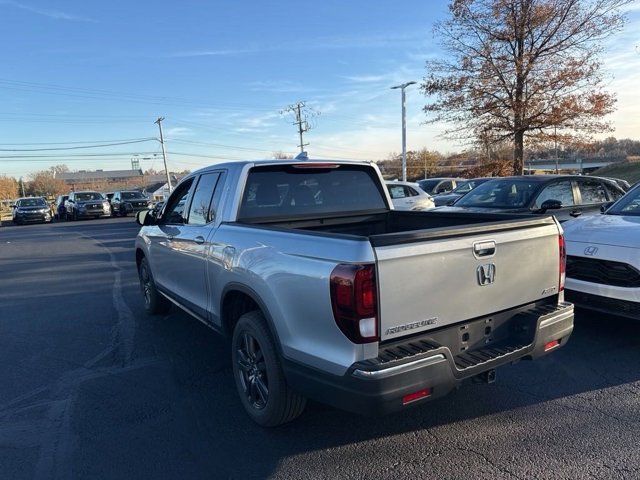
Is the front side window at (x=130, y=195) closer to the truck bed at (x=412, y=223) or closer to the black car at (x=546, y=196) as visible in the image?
the black car at (x=546, y=196)

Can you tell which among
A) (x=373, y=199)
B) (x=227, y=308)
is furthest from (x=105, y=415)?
(x=373, y=199)

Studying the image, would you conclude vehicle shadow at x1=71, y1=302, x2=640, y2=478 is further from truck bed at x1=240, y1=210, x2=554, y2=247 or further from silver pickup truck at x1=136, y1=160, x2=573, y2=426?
truck bed at x1=240, y1=210, x2=554, y2=247

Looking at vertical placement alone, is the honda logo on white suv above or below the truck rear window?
below

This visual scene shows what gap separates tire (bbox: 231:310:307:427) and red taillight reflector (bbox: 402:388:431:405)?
842 mm

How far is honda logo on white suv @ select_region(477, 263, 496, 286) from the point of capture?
9.61 ft

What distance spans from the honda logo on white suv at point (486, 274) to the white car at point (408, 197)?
11.0 meters

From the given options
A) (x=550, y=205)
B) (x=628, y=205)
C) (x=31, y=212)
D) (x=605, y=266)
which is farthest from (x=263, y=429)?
(x=31, y=212)

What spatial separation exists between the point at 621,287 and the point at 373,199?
249 centimetres

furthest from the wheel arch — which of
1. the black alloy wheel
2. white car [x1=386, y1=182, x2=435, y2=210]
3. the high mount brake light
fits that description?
white car [x1=386, y1=182, x2=435, y2=210]

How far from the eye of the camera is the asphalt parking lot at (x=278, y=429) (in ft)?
9.47

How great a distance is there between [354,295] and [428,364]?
1.93 ft

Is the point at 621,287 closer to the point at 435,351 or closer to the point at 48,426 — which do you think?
the point at 435,351

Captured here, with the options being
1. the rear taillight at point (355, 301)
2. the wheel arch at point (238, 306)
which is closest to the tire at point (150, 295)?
the wheel arch at point (238, 306)

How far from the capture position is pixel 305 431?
3.29 meters
